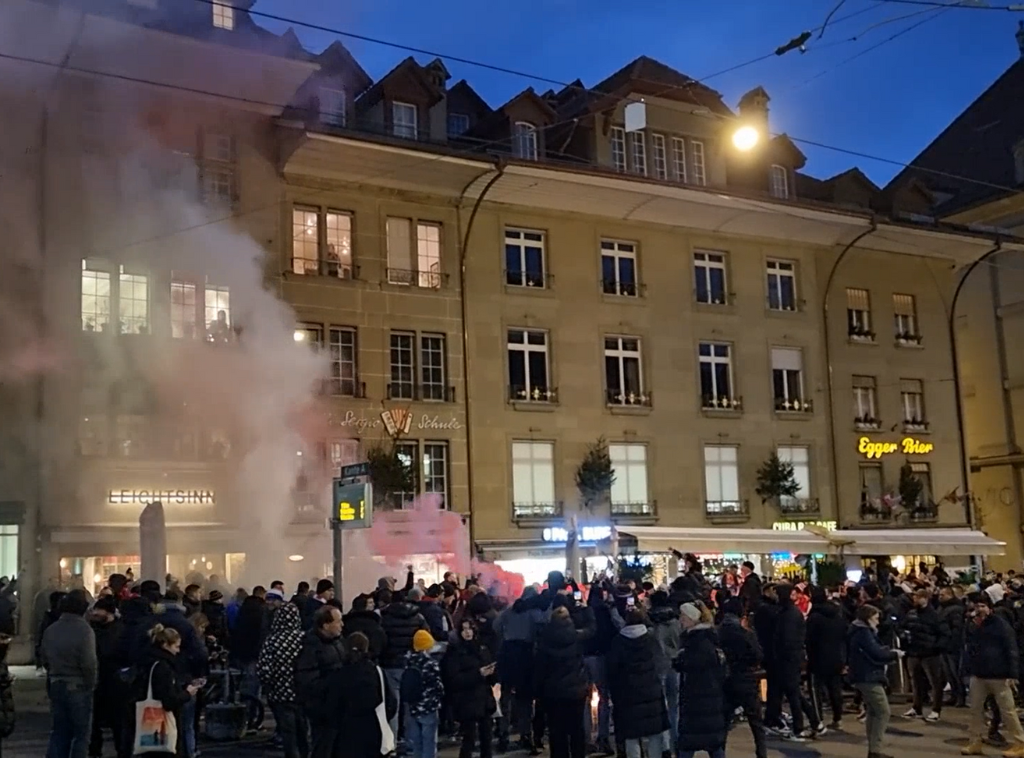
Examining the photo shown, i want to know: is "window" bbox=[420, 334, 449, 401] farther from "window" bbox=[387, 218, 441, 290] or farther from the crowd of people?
the crowd of people

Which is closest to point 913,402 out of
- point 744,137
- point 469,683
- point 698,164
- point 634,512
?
point 698,164

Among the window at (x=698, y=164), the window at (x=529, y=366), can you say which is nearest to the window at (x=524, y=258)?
the window at (x=529, y=366)

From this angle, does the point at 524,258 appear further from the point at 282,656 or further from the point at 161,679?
the point at 161,679

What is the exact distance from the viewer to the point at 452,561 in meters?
24.7

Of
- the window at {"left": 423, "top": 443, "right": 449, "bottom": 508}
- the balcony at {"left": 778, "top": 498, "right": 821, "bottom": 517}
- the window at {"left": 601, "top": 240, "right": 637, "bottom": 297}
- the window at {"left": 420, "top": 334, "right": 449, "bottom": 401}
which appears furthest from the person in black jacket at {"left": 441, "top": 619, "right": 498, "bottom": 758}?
the balcony at {"left": 778, "top": 498, "right": 821, "bottom": 517}

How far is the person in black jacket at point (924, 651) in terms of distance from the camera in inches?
543

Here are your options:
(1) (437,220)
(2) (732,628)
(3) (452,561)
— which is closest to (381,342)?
(1) (437,220)

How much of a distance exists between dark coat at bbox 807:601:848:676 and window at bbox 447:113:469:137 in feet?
60.9

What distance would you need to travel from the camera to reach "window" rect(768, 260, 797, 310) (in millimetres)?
31519

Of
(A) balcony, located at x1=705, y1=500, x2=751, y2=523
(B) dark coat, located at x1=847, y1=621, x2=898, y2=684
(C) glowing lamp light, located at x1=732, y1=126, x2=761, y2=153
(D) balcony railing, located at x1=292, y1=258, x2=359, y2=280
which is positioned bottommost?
(B) dark coat, located at x1=847, y1=621, x2=898, y2=684

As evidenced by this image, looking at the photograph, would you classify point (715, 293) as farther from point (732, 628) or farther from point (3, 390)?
point (732, 628)

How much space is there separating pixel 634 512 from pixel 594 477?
1791 mm

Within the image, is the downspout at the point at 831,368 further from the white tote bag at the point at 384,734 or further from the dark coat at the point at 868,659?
the white tote bag at the point at 384,734

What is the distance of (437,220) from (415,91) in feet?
10.1
